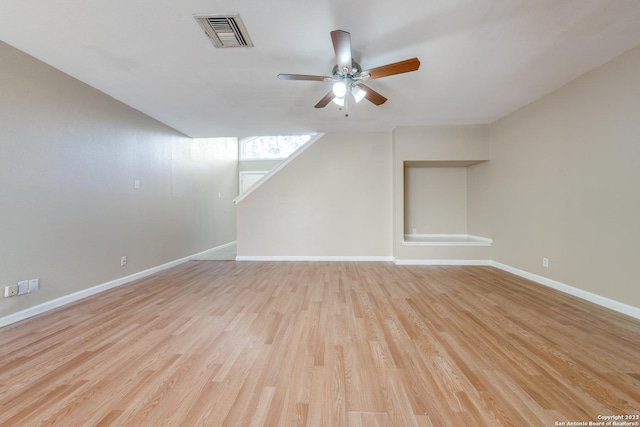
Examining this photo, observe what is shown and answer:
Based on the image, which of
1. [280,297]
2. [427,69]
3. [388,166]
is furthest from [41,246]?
[388,166]

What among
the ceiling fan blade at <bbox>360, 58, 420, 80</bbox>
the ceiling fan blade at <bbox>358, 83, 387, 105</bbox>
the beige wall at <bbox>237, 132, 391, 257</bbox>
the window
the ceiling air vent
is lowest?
the beige wall at <bbox>237, 132, 391, 257</bbox>

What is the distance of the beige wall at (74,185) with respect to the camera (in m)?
2.24

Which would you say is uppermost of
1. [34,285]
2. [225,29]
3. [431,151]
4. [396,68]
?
[225,29]

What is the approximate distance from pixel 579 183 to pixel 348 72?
2.92 m

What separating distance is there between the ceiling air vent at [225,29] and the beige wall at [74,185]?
189cm

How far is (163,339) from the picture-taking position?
1.90m

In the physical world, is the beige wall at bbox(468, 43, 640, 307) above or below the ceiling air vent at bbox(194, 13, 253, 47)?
below

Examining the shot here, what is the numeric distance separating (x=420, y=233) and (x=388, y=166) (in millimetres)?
1605

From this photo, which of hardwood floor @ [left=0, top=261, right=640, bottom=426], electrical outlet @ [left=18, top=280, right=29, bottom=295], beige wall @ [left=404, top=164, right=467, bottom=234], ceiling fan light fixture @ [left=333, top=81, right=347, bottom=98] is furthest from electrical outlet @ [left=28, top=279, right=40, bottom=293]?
beige wall @ [left=404, top=164, right=467, bottom=234]

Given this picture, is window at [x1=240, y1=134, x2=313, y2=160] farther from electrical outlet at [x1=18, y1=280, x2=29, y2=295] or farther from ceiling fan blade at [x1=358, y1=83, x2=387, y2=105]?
electrical outlet at [x1=18, y1=280, x2=29, y2=295]

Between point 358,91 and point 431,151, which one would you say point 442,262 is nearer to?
point 431,151

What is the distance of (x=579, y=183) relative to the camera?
2789mm

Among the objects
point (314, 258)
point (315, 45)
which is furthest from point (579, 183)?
point (314, 258)

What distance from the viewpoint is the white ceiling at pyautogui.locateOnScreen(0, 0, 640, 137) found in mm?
1811
